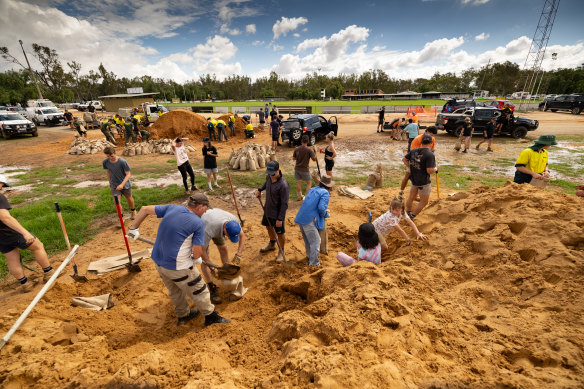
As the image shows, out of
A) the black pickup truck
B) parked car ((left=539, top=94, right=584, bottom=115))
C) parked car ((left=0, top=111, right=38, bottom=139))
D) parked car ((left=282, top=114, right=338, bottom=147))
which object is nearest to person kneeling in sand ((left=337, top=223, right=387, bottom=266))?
parked car ((left=282, top=114, right=338, bottom=147))

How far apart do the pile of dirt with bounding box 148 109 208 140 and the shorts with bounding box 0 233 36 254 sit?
1475 cm

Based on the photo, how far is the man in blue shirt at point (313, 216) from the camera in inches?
164

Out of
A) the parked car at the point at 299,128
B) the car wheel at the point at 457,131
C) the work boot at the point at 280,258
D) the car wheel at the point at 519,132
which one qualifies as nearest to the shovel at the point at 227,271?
the work boot at the point at 280,258

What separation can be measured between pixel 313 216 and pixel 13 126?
81.0 feet

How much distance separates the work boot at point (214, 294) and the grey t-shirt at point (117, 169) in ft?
12.4

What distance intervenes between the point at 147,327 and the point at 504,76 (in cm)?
9140

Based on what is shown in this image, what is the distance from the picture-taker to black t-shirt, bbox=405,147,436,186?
208 inches

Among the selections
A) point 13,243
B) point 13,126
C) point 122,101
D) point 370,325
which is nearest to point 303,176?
point 370,325

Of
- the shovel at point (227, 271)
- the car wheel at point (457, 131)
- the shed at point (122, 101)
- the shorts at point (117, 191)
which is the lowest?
the shovel at point (227, 271)

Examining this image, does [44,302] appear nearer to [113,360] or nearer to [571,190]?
[113,360]

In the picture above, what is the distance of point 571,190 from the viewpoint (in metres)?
7.57

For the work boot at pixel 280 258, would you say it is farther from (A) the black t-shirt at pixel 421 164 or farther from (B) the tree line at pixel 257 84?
(B) the tree line at pixel 257 84

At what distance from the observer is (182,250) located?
3.07 metres

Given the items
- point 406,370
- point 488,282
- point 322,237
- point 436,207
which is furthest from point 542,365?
point 436,207
